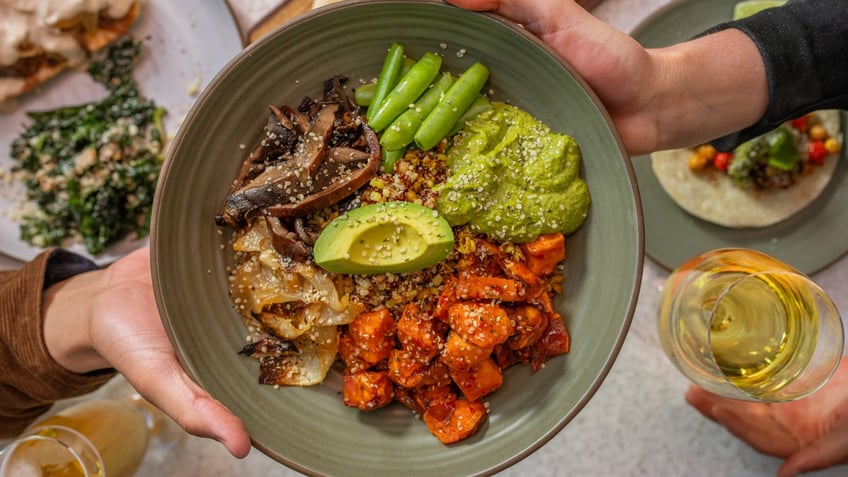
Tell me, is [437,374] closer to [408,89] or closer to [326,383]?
[326,383]

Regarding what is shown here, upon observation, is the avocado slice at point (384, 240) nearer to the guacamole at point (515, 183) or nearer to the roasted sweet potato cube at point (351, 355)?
the guacamole at point (515, 183)

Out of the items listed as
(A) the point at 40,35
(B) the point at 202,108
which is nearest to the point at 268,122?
(B) the point at 202,108

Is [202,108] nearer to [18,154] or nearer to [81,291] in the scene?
[81,291]

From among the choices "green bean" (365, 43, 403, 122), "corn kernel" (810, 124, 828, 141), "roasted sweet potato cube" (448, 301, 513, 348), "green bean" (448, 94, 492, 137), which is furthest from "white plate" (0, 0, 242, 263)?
"corn kernel" (810, 124, 828, 141)

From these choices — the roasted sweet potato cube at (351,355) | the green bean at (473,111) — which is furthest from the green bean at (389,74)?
the roasted sweet potato cube at (351,355)

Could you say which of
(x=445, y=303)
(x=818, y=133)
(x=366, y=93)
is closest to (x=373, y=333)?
(x=445, y=303)

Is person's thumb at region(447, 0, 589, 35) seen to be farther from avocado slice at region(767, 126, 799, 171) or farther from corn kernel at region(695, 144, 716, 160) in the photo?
avocado slice at region(767, 126, 799, 171)
